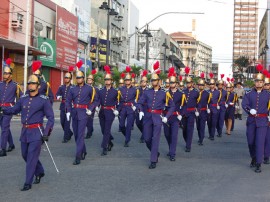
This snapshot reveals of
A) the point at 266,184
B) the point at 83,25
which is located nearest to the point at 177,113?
the point at 266,184

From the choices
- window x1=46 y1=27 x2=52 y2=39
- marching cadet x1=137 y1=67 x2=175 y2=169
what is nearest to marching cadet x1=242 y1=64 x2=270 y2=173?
marching cadet x1=137 y1=67 x2=175 y2=169

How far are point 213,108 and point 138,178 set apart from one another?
8.02 metres

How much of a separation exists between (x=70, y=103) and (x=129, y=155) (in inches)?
75.1

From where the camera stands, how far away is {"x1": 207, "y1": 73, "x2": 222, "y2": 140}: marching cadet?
1588 centimetres

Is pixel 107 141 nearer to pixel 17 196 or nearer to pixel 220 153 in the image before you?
pixel 220 153

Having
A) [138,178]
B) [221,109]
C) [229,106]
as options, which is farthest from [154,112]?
[229,106]

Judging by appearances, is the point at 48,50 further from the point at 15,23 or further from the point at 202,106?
the point at 202,106

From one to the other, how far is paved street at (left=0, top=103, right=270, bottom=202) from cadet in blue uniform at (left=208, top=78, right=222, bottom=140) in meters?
3.09

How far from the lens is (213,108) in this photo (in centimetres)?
1622

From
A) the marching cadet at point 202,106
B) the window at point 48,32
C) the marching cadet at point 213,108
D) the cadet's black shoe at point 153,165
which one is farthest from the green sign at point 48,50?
the cadet's black shoe at point 153,165

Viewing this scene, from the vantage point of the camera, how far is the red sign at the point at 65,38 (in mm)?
40016

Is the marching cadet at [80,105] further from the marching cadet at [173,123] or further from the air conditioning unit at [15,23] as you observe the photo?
the air conditioning unit at [15,23]

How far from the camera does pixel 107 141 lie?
38.4ft

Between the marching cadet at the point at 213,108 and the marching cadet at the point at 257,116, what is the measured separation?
563 cm
